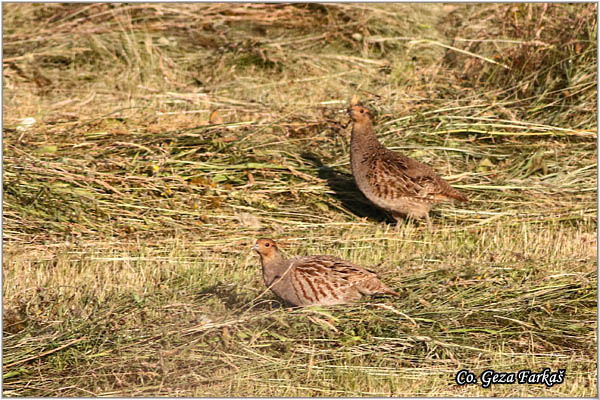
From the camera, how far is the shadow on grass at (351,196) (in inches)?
340

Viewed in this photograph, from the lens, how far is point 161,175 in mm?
8484

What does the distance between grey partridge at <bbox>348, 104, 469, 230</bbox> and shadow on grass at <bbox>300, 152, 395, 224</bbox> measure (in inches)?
15.1

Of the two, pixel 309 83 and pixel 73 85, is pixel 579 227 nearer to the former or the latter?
pixel 309 83

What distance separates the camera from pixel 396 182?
7.96 m

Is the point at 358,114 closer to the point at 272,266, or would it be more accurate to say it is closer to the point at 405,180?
the point at 405,180

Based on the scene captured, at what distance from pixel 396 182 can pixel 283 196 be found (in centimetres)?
128

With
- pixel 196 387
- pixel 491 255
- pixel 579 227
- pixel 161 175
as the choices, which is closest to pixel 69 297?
pixel 196 387

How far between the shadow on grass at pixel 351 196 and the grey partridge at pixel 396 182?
0.38 meters

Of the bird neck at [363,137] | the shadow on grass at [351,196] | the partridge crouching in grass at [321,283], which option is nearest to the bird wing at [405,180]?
the bird neck at [363,137]

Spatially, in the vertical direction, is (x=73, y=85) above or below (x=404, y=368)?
above

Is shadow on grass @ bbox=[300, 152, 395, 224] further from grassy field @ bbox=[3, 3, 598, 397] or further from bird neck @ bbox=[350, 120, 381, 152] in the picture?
bird neck @ bbox=[350, 120, 381, 152]

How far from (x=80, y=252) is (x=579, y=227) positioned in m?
4.86

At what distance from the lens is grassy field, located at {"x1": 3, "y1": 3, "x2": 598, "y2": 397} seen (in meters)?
5.31

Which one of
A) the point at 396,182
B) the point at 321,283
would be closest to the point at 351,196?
the point at 396,182
